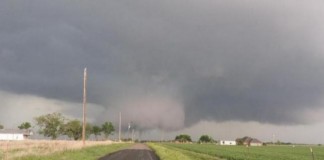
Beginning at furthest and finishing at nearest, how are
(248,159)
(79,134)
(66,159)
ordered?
(79,134) → (248,159) → (66,159)

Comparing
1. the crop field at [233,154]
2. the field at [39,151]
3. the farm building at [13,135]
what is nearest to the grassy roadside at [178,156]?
the crop field at [233,154]

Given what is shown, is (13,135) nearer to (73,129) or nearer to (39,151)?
(73,129)

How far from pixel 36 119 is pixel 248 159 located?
4723 inches

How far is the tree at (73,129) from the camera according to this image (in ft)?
587

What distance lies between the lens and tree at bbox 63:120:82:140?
178825 millimetres

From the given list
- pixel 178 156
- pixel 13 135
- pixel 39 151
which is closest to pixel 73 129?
pixel 13 135

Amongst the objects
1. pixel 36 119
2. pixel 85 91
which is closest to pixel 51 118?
pixel 36 119

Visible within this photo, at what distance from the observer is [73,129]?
187 meters

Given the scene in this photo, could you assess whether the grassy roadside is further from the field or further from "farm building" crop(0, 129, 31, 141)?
"farm building" crop(0, 129, 31, 141)

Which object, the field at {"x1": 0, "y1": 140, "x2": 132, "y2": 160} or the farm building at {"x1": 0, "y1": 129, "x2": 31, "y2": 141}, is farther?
the farm building at {"x1": 0, "y1": 129, "x2": 31, "y2": 141}

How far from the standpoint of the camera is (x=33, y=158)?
36.9 m

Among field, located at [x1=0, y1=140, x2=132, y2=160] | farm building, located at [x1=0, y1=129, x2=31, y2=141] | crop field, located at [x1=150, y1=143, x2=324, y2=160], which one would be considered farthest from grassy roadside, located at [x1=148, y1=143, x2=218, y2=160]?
farm building, located at [x1=0, y1=129, x2=31, y2=141]

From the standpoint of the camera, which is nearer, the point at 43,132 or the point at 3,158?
the point at 3,158

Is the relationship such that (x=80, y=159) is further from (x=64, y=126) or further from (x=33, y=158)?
(x=64, y=126)
